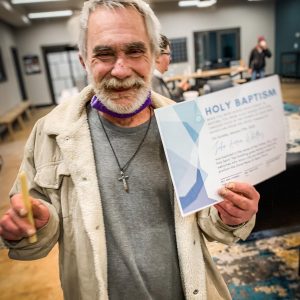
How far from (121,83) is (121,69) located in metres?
0.04

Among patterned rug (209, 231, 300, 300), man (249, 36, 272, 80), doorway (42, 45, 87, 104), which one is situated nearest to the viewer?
patterned rug (209, 231, 300, 300)

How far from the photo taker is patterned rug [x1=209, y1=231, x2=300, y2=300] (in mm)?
2025

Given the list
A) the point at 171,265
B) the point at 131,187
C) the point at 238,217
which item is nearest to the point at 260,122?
the point at 238,217

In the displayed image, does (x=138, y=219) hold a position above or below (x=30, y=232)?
below

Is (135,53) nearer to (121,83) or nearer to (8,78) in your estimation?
(121,83)

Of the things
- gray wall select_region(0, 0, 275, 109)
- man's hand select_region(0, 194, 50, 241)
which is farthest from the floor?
gray wall select_region(0, 0, 275, 109)

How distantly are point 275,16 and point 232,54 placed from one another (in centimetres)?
241

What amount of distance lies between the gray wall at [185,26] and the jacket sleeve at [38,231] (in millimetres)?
10703

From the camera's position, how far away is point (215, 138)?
0.79m

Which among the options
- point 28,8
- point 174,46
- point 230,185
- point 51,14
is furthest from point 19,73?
point 230,185

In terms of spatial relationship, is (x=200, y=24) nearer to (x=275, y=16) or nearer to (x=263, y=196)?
(x=275, y=16)

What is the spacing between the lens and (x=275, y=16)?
41.1ft

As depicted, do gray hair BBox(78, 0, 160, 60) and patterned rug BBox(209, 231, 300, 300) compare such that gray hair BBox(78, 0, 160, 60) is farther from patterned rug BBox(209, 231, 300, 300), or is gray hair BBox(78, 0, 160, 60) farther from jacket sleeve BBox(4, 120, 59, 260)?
patterned rug BBox(209, 231, 300, 300)

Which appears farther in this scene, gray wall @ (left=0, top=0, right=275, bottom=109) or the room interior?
gray wall @ (left=0, top=0, right=275, bottom=109)
